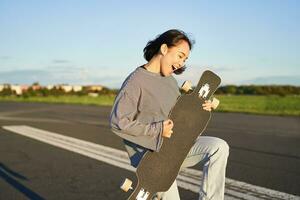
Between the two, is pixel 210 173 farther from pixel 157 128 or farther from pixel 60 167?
pixel 60 167

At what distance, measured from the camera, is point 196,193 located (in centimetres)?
598

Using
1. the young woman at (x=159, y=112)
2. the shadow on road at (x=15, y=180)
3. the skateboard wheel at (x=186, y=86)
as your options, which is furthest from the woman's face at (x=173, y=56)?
the shadow on road at (x=15, y=180)

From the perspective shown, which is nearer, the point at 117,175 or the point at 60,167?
the point at 117,175

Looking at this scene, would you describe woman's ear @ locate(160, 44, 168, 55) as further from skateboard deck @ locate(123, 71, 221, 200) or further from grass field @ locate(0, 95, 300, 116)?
grass field @ locate(0, 95, 300, 116)

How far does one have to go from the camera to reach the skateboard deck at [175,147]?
11.7 feet

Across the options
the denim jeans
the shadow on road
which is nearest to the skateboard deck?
the denim jeans

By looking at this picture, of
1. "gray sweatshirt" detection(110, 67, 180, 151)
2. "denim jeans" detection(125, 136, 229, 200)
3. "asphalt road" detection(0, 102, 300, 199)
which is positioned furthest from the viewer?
"asphalt road" detection(0, 102, 300, 199)

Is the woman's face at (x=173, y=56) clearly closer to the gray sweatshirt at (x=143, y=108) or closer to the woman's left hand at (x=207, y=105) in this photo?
the gray sweatshirt at (x=143, y=108)

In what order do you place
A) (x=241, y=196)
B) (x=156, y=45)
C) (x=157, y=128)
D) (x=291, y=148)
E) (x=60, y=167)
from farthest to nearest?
(x=291, y=148) < (x=60, y=167) < (x=241, y=196) < (x=156, y=45) < (x=157, y=128)

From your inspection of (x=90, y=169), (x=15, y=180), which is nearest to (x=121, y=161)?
(x=90, y=169)

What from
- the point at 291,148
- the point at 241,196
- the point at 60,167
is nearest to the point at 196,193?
the point at 241,196

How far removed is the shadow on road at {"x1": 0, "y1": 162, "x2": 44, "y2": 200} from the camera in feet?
20.0

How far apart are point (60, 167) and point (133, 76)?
4858 mm

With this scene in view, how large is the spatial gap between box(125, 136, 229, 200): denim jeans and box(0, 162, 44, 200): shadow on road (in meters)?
2.81
